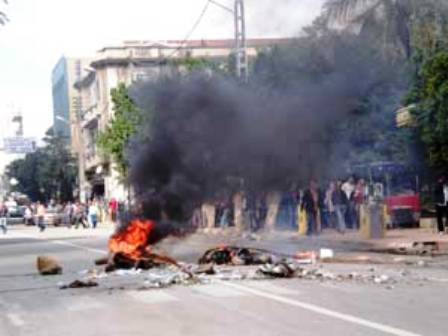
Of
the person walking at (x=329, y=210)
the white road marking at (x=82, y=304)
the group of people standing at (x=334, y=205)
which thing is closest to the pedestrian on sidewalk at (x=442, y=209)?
the group of people standing at (x=334, y=205)

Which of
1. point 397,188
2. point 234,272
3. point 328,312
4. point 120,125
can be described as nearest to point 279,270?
point 234,272

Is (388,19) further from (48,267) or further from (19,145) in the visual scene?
(19,145)

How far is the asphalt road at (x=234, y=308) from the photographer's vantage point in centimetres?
973

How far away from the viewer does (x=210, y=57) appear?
4097 centimetres

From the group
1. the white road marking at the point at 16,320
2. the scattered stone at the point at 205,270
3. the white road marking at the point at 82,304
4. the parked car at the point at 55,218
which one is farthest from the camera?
the parked car at the point at 55,218

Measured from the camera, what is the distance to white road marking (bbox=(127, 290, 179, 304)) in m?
12.4

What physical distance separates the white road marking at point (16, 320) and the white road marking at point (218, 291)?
265cm

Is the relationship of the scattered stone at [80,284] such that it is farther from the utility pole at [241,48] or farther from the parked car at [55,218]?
the parked car at [55,218]

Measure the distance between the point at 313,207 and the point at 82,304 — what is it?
16064 mm

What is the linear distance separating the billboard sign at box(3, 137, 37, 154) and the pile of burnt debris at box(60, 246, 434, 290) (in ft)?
222

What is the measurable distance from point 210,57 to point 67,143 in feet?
174

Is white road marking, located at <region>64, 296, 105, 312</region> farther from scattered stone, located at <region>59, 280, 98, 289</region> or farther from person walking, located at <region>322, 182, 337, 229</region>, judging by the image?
person walking, located at <region>322, 182, 337, 229</region>

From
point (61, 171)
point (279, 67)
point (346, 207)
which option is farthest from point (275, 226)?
point (61, 171)

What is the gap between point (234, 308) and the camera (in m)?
11.3
